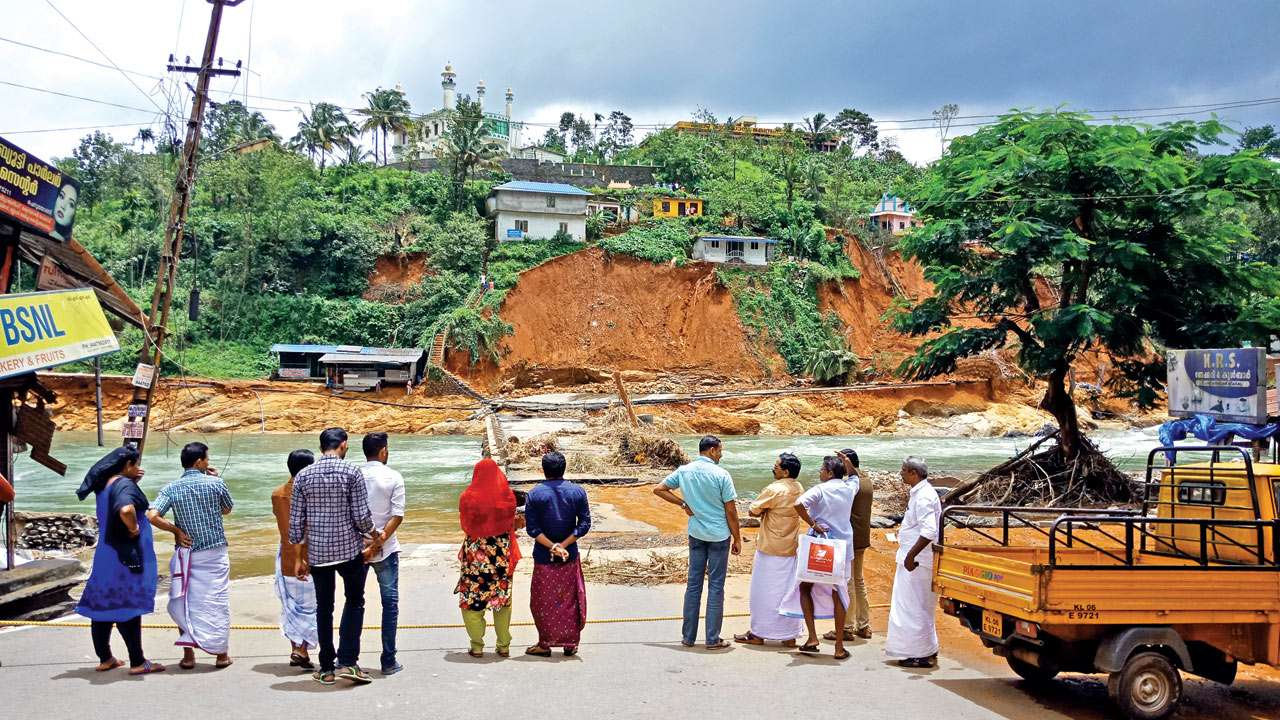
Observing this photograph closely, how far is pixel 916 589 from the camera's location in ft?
23.0

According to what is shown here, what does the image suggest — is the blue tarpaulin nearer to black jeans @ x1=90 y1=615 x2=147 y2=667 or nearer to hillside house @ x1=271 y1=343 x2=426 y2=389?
black jeans @ x1=90 y1=615 x2=147 y2=667

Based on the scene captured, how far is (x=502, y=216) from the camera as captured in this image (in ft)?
177

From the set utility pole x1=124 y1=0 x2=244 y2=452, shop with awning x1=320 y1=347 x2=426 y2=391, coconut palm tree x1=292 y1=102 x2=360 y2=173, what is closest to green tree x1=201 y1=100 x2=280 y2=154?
coconut palm tree x1=292 y1=102 x2=360 y2=173

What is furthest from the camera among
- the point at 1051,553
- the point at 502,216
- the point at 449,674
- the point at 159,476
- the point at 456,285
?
the point at 502,216

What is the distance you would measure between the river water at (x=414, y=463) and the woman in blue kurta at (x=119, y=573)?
18.5ft

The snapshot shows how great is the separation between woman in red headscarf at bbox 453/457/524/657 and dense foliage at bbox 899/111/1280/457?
1161 cm

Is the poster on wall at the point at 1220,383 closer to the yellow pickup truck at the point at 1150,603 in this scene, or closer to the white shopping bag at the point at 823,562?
the yellow pickup truck at the point at 1150,603

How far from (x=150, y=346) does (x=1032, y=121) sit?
14786mm

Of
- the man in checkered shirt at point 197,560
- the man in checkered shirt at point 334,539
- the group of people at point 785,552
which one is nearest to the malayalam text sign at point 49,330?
the man in checkered shirt at point 197,560

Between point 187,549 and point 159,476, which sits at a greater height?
point 187,549

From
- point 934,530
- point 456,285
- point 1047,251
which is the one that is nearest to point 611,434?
point 1047,251

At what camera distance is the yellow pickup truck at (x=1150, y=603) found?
19.0 ft

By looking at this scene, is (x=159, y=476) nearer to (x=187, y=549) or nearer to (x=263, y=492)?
(x=263, y=492)

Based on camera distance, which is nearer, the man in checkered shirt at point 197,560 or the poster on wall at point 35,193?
the man in checkered shirt at point 197,560
